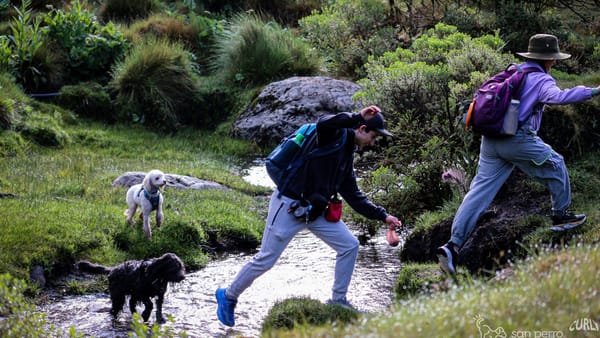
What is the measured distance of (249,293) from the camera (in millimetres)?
8586

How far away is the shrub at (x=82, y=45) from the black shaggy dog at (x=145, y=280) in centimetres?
1214

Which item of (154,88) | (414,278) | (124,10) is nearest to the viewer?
(414,278)

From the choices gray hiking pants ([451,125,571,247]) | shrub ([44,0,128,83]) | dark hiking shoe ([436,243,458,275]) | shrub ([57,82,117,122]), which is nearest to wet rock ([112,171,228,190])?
shrub ([57,82,117,122])

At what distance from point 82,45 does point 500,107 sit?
14198 millimetres

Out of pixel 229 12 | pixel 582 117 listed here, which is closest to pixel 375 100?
pixel 582 117

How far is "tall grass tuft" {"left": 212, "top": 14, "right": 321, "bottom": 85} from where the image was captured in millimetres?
19047

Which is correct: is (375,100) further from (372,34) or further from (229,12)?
(229,12)

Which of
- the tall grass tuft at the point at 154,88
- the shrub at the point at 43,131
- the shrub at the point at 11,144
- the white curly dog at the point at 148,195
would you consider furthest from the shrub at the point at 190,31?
the white curly dog at the point at 148,195

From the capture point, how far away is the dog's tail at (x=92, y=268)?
857cm

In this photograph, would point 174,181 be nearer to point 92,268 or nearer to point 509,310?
point 92,268

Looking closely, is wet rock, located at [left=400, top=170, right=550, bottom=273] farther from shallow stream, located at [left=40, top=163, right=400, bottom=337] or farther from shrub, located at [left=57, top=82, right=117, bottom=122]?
shrub, located at [left=57, top=82, right=117, bottom=122]

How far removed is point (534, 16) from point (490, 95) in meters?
9.94

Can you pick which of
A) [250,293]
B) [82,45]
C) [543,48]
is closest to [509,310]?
[543,48]

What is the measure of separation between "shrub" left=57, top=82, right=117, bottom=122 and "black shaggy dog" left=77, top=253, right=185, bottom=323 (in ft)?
35.2
